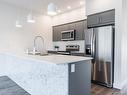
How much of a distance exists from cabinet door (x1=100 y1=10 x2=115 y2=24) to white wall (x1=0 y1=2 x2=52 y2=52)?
3.32 metres

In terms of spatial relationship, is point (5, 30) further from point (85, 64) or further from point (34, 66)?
point (85, 64)

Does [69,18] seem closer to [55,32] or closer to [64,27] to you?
[64,27]

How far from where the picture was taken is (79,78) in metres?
2.29

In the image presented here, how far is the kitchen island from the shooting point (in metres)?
2.11

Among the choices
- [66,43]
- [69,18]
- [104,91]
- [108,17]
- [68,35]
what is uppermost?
[69,18]

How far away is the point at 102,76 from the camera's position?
3547 millimetres

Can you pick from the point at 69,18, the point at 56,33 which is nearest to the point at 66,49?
the point at 56,33

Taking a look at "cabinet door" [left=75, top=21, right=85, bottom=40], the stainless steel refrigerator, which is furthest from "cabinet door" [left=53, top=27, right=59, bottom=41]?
the stainless steel refrigerator

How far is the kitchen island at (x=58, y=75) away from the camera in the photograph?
211cm

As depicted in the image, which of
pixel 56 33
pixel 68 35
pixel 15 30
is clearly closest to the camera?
pixel 15 30

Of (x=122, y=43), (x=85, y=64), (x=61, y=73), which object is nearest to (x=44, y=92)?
(x=61, y=73)

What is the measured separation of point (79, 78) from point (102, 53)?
160 centimetres

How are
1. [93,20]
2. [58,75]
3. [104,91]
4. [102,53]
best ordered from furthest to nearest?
[93,20], [102,53], [104,91], [58,75]

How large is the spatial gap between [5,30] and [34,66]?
2812mm
